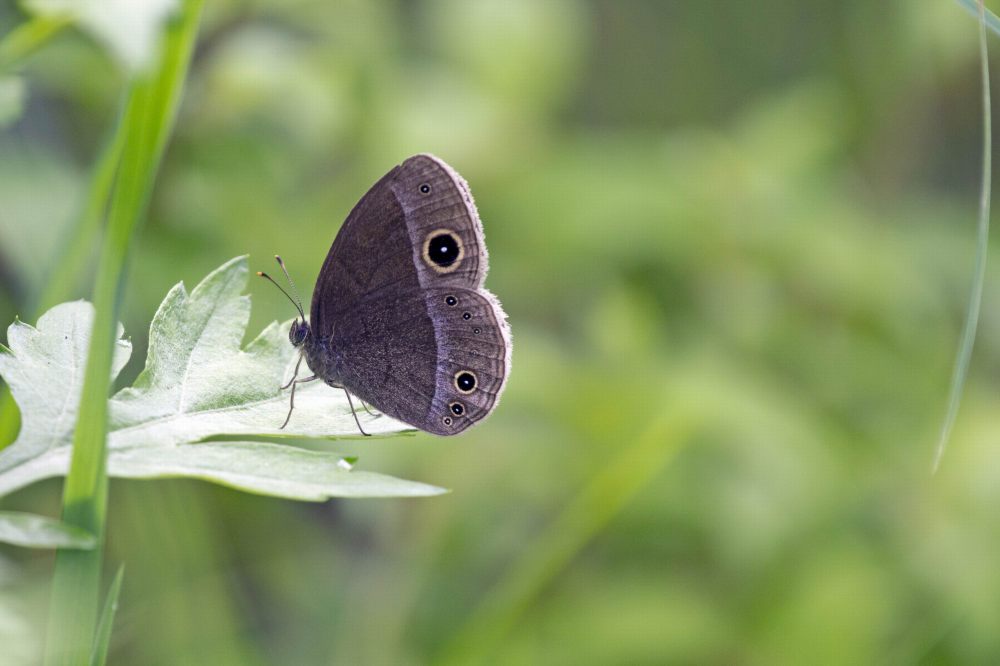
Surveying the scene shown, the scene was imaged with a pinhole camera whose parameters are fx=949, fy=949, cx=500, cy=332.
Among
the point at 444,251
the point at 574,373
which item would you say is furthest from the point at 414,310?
the point at 574,373

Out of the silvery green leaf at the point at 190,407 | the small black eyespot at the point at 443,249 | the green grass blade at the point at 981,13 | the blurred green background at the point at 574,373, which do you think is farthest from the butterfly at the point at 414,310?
the green grass blade at the point at 981,13

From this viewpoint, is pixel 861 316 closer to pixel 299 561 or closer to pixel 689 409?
pixel 689 409

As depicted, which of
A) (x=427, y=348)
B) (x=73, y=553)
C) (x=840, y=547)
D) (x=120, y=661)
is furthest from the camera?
(x=840, y=547)

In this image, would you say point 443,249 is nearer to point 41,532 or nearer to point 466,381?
point 466,381

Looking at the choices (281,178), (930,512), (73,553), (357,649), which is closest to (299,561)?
(357,649)

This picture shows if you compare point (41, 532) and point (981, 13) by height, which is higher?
point (981, 13)
